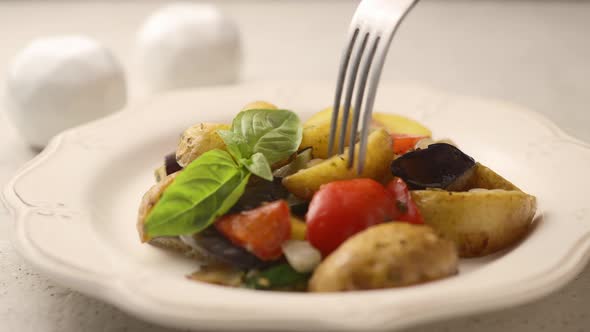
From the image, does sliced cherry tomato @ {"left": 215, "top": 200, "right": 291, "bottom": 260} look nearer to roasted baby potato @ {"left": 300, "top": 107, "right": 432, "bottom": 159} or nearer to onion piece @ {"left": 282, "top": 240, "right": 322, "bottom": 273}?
onion piece @ {"left": 282, "top": 240, "right": 322, "bottom": 273}

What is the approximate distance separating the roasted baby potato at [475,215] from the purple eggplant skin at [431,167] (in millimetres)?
78

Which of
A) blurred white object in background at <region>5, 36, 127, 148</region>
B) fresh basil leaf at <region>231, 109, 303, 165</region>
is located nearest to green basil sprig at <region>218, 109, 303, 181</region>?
fresh basil leaf at <region>231, 109, 303, 165</region>

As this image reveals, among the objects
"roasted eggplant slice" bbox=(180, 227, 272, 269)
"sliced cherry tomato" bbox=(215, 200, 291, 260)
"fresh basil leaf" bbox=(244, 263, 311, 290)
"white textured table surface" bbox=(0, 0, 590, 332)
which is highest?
A: "sliced cherry tomato" bbox=(215, 200, 291, 260)

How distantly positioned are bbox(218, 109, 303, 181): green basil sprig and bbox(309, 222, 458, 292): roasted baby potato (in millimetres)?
514

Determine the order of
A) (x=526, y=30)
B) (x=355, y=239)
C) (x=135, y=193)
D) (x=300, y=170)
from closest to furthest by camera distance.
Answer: (x=355, y=239) < (x=300, y=170) < (x=135, y=193) < (x=526, y=30)

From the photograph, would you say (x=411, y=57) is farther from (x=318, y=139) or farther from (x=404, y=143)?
(x=318, y=139)

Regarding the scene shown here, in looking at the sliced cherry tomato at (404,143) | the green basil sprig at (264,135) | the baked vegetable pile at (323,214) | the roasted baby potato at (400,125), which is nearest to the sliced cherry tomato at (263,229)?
the baked vegetable pile at (323,214)

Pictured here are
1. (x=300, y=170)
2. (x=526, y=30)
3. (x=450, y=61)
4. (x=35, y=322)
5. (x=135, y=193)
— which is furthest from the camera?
(x=526, y=30)

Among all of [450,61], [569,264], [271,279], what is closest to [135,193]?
[271,279]

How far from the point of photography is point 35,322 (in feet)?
6.91

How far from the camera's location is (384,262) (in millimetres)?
1820

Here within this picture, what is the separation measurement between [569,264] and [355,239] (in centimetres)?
53

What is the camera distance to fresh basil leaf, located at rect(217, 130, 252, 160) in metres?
2.30

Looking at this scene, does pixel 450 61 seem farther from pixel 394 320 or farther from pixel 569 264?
pixel 394 320
